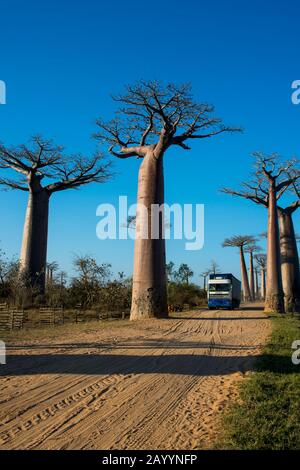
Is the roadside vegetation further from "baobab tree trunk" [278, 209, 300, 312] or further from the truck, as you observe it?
"baobab tree trunk" [278, 209, 300, 312]

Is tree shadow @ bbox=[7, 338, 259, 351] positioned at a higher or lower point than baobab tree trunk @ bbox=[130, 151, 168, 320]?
lower

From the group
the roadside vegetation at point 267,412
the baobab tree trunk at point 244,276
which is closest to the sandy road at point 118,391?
the roadside vegetation at point 267,412

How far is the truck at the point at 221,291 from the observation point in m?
26.2

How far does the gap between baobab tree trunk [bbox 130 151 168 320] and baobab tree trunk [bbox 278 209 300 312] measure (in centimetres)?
1308

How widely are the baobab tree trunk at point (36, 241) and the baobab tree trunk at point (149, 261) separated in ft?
23.0

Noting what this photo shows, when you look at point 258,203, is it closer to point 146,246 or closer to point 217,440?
point 146,246

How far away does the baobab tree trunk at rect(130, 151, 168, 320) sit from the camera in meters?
15.3

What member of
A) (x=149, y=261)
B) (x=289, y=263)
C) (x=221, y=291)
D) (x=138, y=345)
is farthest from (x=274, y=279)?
(x=138, y=345)

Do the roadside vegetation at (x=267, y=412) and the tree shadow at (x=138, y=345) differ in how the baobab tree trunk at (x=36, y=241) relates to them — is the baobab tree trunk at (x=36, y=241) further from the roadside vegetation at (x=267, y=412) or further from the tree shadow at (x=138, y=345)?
the roadside vegetation at (x=267, y=412)

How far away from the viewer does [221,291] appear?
26484mm

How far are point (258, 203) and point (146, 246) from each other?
38.1 ft

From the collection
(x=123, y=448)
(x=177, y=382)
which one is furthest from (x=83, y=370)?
(x=123, y=448)

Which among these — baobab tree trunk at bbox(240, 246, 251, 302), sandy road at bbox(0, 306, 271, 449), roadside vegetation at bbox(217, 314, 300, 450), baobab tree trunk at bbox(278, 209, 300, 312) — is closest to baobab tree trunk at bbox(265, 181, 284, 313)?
baobab tree trunk at bbox(278, 209, 300, 312)

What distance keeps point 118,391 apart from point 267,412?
1681 mm
